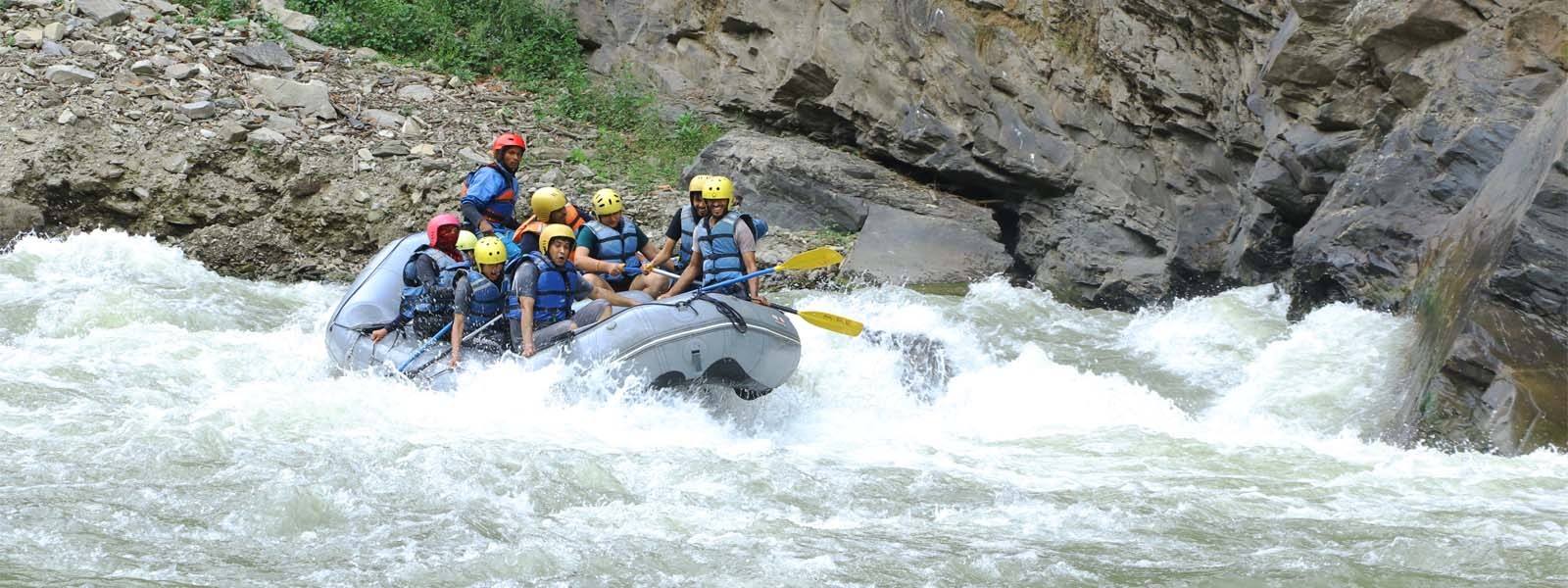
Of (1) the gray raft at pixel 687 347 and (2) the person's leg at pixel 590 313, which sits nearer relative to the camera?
(1) the gray raft at pixel 687 347

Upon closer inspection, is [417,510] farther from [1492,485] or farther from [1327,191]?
[1327,191]

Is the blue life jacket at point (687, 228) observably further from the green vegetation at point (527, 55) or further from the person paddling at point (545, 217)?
the green vegetation at point (527, 55)

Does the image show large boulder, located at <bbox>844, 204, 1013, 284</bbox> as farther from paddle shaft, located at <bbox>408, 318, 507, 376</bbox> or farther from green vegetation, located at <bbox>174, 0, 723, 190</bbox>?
paddle shaft, located at <bbox>408, 318, 507, 376</bbox>

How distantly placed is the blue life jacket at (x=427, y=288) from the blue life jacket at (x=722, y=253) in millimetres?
1312

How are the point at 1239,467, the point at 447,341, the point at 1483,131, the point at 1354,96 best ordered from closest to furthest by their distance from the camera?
the point at 1239,467
the point at 447,341
the point at 1483,131
the point at 1354,96

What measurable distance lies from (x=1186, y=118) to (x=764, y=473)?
655 centimetres

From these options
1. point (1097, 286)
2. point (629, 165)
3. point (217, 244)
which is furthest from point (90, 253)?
point (1097, 286)

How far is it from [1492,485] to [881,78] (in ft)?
28.1

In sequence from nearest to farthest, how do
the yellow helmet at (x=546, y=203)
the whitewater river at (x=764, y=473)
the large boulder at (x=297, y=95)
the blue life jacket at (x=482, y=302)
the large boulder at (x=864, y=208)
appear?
the whitewater river at (x=764, y=473) < the blue life jacket at (x=482, y=302) < the yellow helmet at (x=546, y=203) < the large boulder at (x=864, y=208) < the large boulder at (x=297, y=95)

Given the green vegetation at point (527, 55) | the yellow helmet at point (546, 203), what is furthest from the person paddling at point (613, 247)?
the green vegetation at point (527, 55)

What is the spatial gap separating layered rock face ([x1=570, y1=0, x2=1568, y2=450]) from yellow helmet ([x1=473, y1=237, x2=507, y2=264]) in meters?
4.47

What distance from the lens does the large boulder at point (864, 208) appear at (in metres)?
12.7

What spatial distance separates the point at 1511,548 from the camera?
17.9 ft

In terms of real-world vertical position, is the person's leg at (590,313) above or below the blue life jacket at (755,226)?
below
